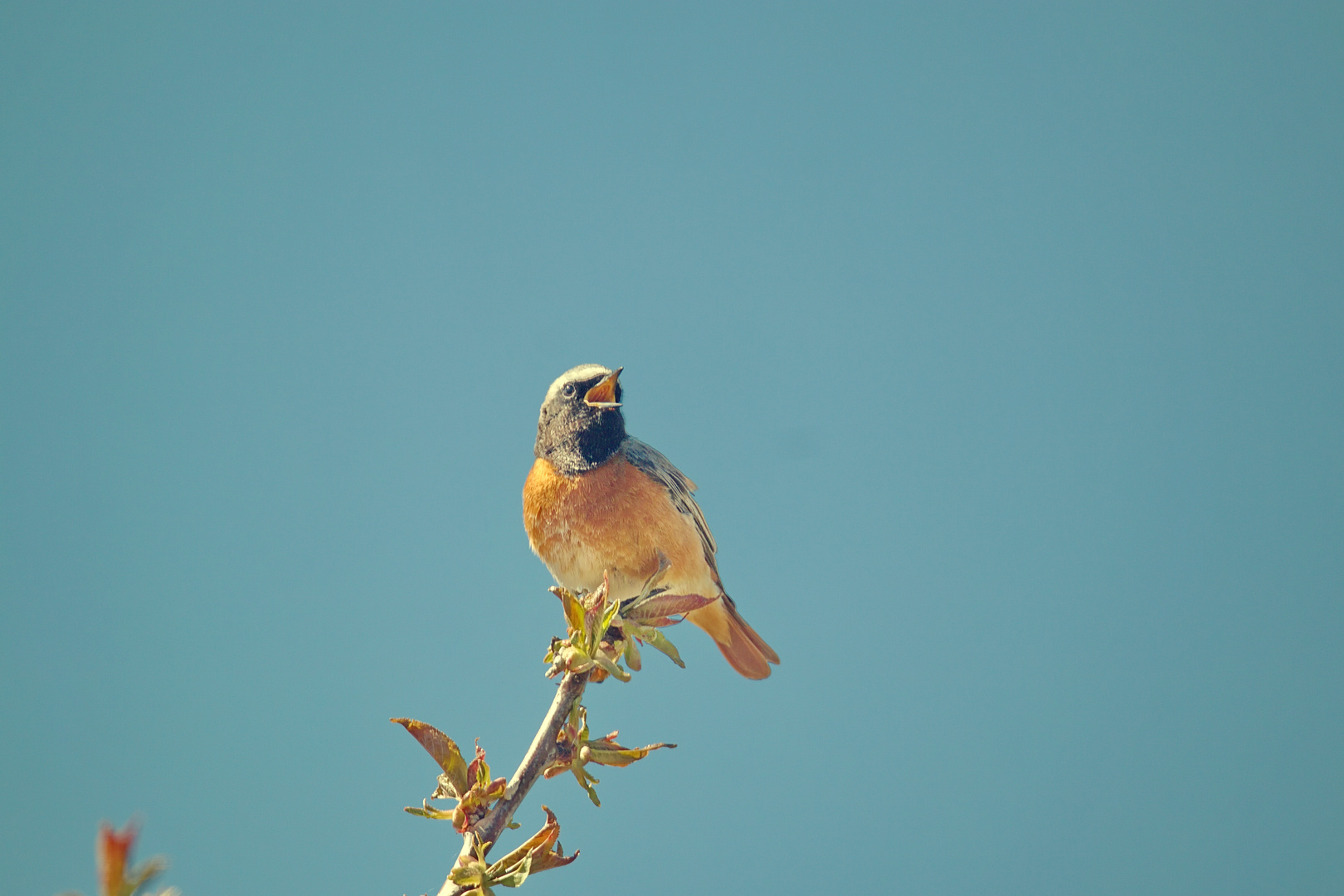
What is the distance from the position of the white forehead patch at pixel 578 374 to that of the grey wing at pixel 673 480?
0.34 metres

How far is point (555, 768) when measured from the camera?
1.84m

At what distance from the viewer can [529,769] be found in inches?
69.9

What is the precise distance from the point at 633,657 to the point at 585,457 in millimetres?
1685

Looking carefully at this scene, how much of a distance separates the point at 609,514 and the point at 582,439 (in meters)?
0.31

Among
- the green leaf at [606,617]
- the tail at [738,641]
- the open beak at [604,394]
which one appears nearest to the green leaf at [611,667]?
the green leaf at [606,617]

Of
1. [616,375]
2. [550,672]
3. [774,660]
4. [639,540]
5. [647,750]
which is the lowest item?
[647,750]

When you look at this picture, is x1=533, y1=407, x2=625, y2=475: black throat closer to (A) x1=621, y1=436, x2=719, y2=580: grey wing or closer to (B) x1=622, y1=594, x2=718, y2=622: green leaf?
(A) x1=621, y1=436, x2=719, y2=580: grey wing

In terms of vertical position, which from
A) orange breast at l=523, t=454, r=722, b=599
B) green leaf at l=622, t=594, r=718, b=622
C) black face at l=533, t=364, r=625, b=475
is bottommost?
green leaf at l=622, t=594, r=718, b=622

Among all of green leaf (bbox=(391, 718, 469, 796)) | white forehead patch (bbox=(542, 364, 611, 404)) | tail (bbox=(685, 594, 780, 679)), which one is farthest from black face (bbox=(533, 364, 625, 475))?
green leaf (bbox=(391, 718, 469, 796))

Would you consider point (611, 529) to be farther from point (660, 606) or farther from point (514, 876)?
point (514, 876)

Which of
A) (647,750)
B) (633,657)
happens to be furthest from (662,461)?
(647,750)

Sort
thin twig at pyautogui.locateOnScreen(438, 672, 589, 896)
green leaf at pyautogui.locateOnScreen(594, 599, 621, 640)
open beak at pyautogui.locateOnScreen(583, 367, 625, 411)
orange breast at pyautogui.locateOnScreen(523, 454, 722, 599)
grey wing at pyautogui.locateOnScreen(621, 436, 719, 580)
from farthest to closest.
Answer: grey wing at pyautogui.locateOnScreen(621, 436, 719, 580)
orange breast at pyautogui.locateOnScreen(523, 454, 722, 599)
open beak at pyautogui.locateOnScreen(583, 367, 625, 411)
green leaf at pyautogui.locateOnScreen(594, 599, 621, 640)
thin twig at pyautogui.locateOnScreen(438, 672, 589, 896)

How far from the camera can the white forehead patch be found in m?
3.54

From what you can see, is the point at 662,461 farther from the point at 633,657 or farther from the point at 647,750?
the point at 647,750
